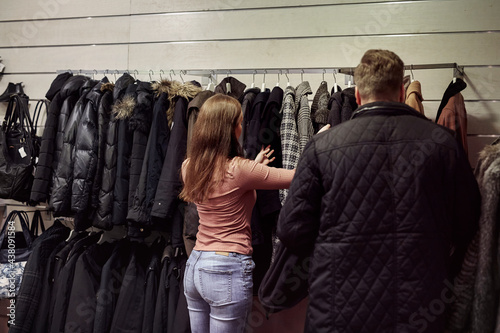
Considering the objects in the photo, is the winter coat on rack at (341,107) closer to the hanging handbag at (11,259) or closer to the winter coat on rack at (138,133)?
the winter coat on rack at (138,133)

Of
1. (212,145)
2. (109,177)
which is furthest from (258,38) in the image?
(212,145)

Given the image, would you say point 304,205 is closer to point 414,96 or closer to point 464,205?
point 464,205

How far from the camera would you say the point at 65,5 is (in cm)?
383

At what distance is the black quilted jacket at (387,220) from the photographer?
1.53 m

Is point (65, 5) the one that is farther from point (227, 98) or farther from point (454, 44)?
point (454, 44)

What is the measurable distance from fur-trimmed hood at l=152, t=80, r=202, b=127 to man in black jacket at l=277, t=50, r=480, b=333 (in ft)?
4.90

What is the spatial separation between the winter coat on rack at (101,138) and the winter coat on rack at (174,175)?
0.49 metres

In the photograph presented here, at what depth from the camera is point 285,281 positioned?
186 cm

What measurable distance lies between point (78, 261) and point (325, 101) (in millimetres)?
1943

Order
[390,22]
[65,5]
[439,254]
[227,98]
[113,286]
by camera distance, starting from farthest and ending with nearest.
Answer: [65,5] < [390,22] < [113,286] < [227,98] < [439,254]

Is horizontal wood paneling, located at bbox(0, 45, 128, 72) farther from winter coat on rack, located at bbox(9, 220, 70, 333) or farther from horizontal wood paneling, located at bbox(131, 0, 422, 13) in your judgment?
winter coat on rack, located at bbox(9, 220, 70, 333)

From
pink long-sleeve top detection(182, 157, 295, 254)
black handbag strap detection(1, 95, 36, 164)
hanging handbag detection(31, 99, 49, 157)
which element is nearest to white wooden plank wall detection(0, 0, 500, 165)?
hanging handbag detection(31, 99, 49, 157)

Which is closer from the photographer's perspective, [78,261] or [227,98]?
[227,98]

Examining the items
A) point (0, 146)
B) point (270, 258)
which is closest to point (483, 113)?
point (270, 258)
